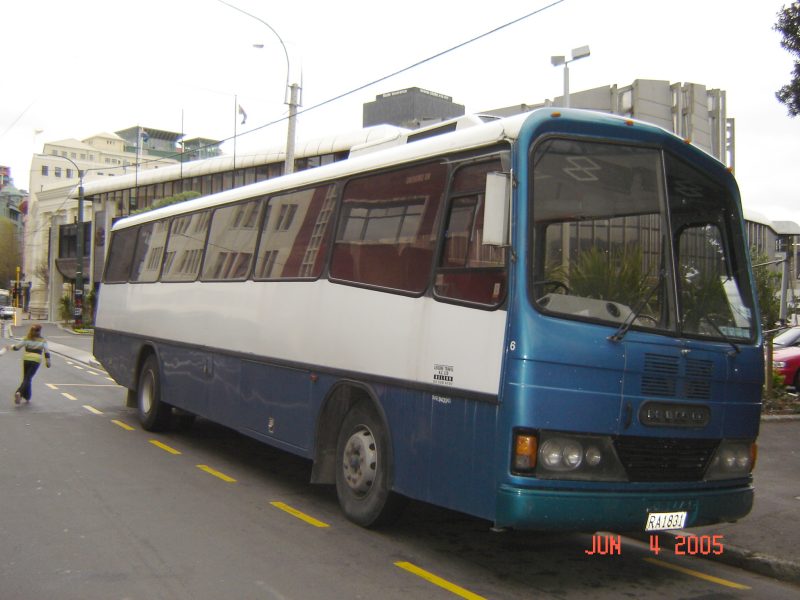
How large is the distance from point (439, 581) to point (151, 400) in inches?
311

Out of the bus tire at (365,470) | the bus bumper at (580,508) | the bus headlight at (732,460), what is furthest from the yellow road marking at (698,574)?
the bus tire at (365,470)

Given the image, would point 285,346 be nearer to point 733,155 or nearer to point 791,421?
point 791,421

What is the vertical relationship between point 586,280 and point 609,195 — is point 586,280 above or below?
below

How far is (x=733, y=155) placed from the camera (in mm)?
38031

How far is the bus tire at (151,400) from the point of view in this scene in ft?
41.3

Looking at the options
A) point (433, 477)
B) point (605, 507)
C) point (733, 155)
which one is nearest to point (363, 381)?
point (433, 477)

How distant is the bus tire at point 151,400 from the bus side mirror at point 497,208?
816 cm

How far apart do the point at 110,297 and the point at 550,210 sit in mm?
11182

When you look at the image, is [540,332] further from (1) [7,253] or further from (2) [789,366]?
(1) [7,253]

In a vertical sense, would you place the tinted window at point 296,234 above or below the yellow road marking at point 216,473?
above

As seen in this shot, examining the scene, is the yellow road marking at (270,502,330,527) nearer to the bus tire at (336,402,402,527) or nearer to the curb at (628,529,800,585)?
the bus tire at (336,402,402,527)

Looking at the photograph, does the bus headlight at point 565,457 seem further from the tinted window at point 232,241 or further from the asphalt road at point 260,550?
the tinted window at point 232,241

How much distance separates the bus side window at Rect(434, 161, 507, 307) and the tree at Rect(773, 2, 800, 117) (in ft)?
17.4

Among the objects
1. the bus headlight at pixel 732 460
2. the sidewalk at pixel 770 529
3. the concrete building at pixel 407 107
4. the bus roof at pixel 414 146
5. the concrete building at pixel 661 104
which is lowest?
the sidewalk at pixel 770 529
